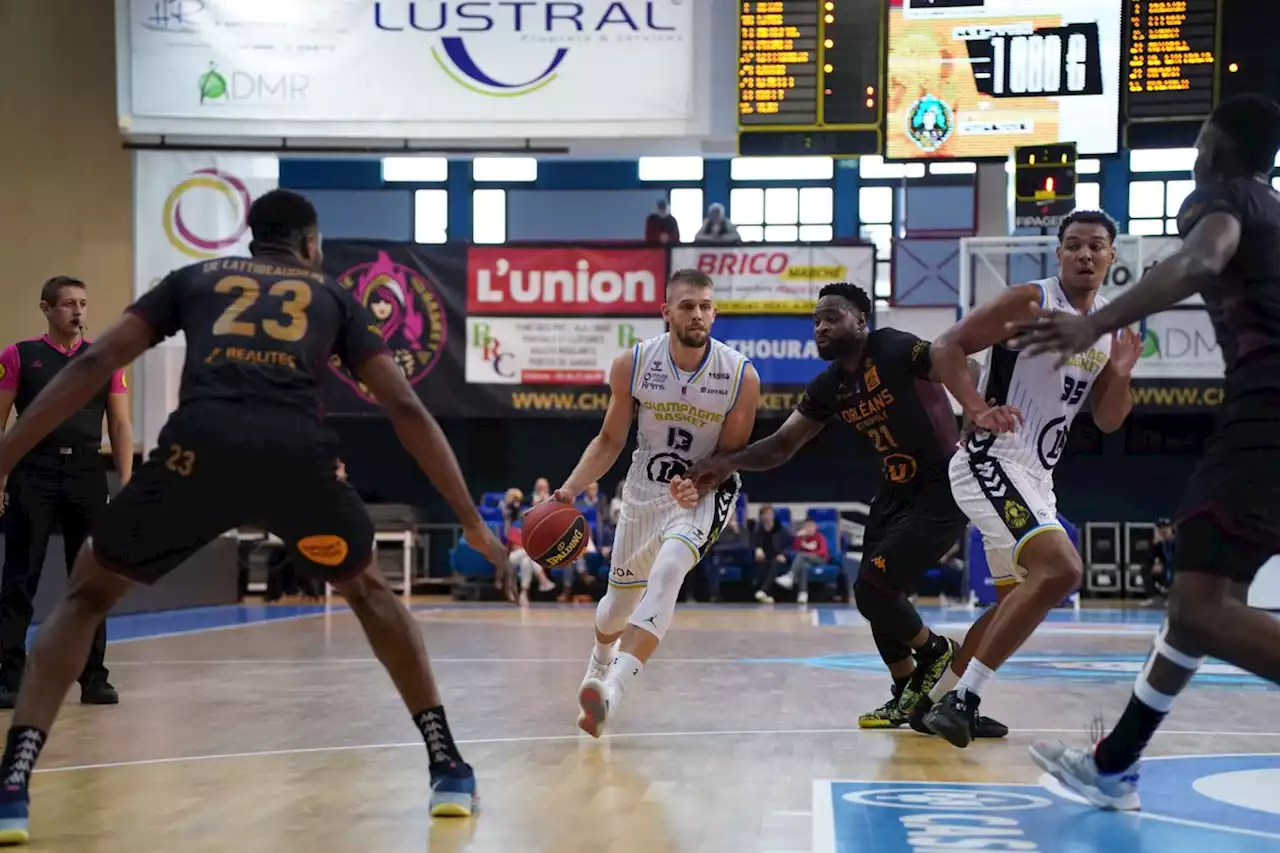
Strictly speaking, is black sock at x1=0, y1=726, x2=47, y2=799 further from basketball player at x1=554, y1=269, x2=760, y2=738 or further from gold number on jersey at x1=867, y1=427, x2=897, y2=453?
gold number on jersey at x1=867, y1=427, x2=897, y2=453

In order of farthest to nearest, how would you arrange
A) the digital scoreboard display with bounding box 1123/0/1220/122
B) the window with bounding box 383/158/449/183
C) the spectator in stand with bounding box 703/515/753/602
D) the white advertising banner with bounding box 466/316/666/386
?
the window with bounding box 383/158/449/183, the white advertising banner with bounding box 466/316/666/386, the spectator in stand with bounding box 703/515/753/602, the digital scoreboard display with bounding box 1123/0/1220/122

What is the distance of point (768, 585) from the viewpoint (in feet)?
61.8

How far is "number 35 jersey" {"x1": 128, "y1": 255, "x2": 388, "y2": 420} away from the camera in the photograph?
13.3 ft

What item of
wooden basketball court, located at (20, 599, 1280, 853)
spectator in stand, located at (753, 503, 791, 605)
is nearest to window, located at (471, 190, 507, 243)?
spectator in stand, located at (753, 503, 791, 605)

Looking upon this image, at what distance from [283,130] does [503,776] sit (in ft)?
43.6

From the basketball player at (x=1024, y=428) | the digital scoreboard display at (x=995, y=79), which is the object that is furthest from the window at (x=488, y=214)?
the basketball player at (x=1024, y=428)

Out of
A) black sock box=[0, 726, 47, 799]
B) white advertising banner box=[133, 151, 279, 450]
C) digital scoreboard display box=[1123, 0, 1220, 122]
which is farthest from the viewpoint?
white advertising banner box=[133, 151, 279, 450]

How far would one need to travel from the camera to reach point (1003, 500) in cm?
566

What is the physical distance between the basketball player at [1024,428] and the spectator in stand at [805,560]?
12.7 meters

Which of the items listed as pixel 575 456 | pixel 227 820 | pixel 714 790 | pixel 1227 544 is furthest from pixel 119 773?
pixel 575 456

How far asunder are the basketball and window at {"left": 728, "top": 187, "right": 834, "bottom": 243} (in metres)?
17.6

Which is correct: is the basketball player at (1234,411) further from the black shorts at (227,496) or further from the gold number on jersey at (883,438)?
the gold number on jersey at (883,438)

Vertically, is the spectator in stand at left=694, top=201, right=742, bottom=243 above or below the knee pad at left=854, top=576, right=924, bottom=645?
above

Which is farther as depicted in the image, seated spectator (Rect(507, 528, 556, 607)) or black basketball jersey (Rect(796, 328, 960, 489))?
seated spectator (Rect(507, 528, 556, 607))
